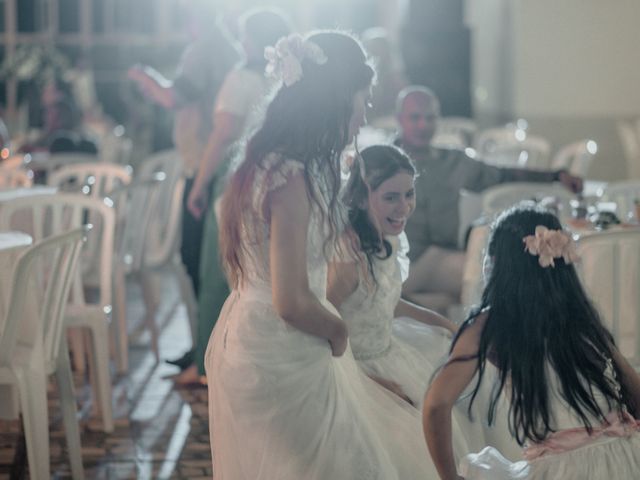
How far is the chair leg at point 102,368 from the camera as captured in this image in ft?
14.4

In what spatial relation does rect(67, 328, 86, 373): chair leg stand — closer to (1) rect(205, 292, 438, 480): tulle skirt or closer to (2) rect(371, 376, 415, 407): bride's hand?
(2) rect(371, 376, 415, 407): bride's hand

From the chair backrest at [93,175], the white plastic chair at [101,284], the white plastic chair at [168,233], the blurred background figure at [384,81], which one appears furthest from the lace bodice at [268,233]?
the blurred background figure at [384,81]

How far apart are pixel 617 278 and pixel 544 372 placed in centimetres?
134

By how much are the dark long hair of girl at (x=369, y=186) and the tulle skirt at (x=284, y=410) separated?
0.37 meters

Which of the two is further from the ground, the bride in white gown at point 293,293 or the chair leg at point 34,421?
the bride in white gown at point 293,293

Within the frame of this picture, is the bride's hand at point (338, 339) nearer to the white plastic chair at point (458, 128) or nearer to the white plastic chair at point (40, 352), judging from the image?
the white plastic chair at point (40, 352)

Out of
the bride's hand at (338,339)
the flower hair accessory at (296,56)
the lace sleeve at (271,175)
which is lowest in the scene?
the bride's hand at (338,339)

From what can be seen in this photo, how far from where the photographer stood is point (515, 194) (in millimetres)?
5016

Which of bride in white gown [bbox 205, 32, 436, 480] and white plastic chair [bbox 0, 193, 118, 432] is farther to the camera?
white plastic chair [bbox 0, 193, 118, 432]

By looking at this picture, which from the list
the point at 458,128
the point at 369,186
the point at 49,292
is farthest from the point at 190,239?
the point at 458,128

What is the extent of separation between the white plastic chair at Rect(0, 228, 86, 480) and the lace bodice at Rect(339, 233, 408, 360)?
835 mm

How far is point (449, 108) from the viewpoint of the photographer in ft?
33.7

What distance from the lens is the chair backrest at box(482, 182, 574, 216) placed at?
4.90 meters

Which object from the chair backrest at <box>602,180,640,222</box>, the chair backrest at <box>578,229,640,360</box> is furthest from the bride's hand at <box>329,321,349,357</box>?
the chair backrest at <box>602,180,640,222</box>
